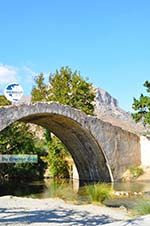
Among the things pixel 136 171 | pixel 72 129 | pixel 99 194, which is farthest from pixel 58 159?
pixel 99 194

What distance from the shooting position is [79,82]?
34.6 meters

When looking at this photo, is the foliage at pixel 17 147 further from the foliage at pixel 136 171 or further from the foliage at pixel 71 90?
the foliage at pixel 136 171

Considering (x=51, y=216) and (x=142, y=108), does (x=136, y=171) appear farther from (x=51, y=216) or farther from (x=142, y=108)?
(x=51, y=216)

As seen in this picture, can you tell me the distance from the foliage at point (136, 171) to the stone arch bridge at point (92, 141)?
32 cm

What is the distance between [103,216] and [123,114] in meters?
71.2

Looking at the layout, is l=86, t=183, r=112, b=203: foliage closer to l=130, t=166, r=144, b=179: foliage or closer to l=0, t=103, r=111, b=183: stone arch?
l=0, t=103, r=111, b=183: stone arch

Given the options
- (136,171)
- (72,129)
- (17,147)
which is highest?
(72,129)

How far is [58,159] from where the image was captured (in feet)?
106

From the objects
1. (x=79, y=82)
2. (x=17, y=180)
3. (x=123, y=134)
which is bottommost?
(x=17, y=180)

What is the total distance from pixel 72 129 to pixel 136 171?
498 cm

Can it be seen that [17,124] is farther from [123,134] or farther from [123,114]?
[123,114]

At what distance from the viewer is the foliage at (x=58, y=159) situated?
32156mm

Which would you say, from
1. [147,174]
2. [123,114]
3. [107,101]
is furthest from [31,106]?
[107,101]

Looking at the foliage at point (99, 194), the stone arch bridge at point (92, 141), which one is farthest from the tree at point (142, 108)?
the foliage at point (99, 194)
